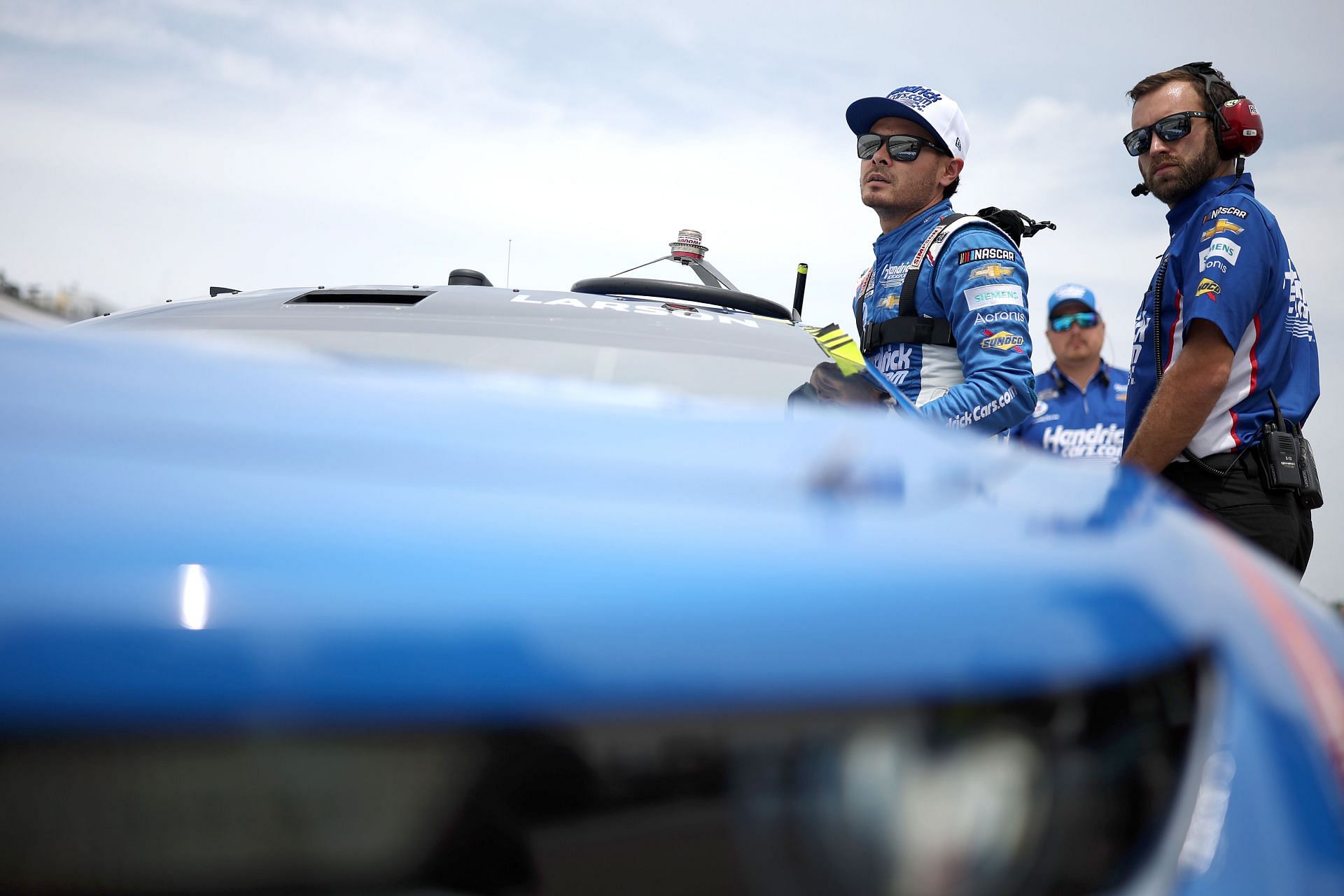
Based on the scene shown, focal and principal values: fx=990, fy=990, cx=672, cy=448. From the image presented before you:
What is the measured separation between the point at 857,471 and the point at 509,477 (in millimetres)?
293

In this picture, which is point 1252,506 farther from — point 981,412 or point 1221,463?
point 981,412

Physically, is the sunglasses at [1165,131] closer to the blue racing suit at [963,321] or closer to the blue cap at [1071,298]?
the blue racing suit at [963,321]

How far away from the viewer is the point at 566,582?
563mm

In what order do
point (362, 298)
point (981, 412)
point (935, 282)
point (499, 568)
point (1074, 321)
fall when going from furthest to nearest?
point (1074, 321)
point (935, 282)
point (981, 412)
point (362, 298)
point (499, 568)

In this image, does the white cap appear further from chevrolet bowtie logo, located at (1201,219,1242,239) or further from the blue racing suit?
chevrolet bowtie logo, located at (1201,219,1242,239)

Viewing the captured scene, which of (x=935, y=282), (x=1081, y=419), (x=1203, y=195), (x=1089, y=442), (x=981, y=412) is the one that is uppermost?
(x=1203, y=195)

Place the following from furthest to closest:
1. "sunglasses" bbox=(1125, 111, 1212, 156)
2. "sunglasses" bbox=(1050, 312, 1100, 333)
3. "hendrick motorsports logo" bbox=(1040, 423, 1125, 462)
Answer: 1. "sunglasses" bbox=(1050, 312, 1100, 333)
2. "hendrick motorsports logo" bbox=(1040, 423, 1125, 462)
3. "sunglasses" bbox=(1125, 111, 1212, 156)

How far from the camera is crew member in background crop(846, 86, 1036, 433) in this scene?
8.71 feet

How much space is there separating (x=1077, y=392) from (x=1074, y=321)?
17.2 inches

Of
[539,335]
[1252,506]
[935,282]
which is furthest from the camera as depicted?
[935,282]

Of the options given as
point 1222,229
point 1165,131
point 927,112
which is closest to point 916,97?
point 927,112

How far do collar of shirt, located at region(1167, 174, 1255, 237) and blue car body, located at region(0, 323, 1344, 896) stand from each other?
7.38 feet

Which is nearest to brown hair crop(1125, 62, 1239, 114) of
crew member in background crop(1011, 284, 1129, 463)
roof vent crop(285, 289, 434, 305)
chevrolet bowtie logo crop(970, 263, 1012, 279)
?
chevrolet bowtie logo crop(970, 263, 1012, 279)

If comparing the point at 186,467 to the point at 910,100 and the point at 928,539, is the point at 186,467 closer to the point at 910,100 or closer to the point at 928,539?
the point at 928,539
